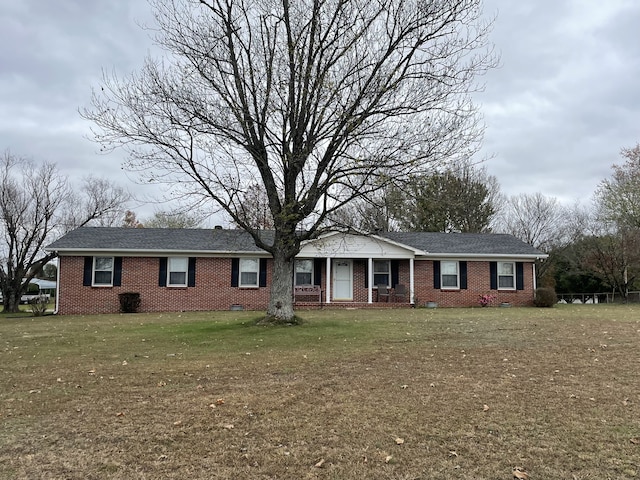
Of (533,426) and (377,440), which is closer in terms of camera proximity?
(377,440)

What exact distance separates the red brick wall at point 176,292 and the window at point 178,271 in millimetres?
258

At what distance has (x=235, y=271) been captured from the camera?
69.1 feet

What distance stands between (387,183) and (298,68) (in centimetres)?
362

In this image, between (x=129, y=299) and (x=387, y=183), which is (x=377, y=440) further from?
(x=129, y=299)

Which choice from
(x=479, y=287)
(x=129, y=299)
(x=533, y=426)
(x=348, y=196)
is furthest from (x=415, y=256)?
(x=533, y=426)

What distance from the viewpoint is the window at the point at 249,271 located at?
21.2 metres

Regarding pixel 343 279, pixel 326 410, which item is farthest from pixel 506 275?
pixel 326 410

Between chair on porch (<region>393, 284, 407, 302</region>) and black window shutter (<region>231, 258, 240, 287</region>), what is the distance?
7010 mm

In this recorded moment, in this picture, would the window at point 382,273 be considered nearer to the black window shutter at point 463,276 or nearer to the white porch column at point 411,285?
the white porch column at point 411,285

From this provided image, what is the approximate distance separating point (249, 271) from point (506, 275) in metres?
11.9

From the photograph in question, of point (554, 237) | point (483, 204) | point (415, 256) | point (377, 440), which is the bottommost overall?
point (377, 440)

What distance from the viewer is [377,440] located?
424cm

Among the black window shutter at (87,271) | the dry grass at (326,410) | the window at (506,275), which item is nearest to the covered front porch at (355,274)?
the window at (506,275)

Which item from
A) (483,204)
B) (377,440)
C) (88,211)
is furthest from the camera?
(483,204)
